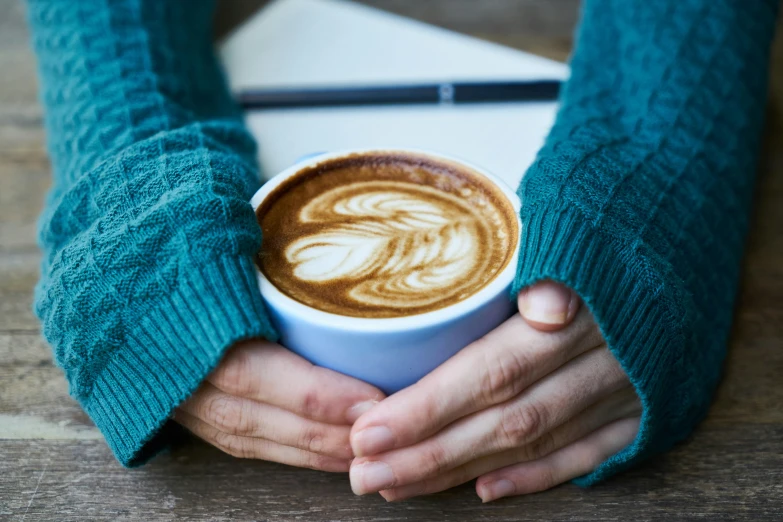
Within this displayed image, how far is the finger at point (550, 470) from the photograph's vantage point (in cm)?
53

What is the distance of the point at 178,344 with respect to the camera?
470 mm

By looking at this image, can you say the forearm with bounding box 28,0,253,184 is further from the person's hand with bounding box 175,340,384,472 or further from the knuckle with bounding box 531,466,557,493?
the knuckle with bounding box 531,466,557,493

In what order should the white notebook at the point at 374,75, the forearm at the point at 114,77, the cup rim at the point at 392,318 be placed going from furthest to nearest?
the white notebook at the point at 374,75, the forearm at the point at 114,77, the cup rim at the point at 392,318

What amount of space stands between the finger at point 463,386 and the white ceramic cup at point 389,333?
0.04 feet

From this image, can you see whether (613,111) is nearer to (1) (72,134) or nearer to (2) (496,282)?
(2) (496,282)

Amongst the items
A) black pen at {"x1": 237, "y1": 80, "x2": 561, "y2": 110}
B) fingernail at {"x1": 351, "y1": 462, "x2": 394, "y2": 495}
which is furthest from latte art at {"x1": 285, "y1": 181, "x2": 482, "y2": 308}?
black pen at {"x1": 237, "y1": 80, "x2": 561, "y2": 110}

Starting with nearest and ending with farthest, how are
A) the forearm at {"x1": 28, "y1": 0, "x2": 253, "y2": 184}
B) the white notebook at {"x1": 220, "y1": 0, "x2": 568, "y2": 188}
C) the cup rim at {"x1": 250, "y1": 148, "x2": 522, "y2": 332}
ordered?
the cup rim at {"x1": 250, "y1": 148, "x2": 522, "y2": 332} < the forearm at {"x1": 28, "y1": 0, "x2": 253, "y2": 184} < the white notebook at {"x1": 220, "y1": 0, "x2": 568, "y2": 188}

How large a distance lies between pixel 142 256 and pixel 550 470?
0.33 m

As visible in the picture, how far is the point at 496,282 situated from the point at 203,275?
19 centimetres

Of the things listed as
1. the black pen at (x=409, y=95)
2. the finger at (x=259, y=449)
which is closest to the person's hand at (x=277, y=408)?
the finger at (x=259, y=449)

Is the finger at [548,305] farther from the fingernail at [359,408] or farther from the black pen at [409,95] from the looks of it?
the black pen at [409,95]

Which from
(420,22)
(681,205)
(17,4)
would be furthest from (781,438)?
(17,4)

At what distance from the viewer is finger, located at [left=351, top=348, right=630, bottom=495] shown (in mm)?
490

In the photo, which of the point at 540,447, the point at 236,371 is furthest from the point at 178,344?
the point at 540,447
